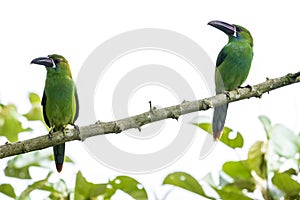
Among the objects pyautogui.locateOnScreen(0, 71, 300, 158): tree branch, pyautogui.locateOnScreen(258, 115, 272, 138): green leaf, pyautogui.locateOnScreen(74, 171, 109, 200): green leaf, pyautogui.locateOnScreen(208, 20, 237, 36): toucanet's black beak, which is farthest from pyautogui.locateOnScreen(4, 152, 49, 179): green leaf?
pyautogui.locateOnScreen(208, 20, 237, 36): toucanet's black beak

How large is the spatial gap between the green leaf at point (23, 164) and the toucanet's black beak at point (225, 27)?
1.49 metres

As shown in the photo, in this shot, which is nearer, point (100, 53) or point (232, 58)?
point (100, 53)

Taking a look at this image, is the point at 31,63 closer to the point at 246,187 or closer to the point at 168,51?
the point at 168,51

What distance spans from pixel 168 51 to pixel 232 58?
1.57 metres

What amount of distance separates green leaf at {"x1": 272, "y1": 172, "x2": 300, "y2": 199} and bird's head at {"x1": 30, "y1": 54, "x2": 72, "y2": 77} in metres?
2.05

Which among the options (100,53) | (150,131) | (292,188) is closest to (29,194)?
(150,131)

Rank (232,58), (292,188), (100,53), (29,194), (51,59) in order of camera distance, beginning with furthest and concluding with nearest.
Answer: (232,58)
(51,59)
(100,53)
(29,194)
(292,188)

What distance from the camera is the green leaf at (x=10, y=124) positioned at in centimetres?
243

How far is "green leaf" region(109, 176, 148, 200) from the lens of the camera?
1.98 metres

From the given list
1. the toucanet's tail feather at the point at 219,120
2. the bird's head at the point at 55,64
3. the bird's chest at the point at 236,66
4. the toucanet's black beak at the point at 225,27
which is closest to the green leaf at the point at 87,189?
the toucanet's tail feather at the point at 219,120

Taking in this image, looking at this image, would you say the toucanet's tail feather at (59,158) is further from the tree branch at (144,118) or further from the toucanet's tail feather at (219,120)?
the toucanet's tail feather at (219,120)

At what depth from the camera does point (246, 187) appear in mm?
1924

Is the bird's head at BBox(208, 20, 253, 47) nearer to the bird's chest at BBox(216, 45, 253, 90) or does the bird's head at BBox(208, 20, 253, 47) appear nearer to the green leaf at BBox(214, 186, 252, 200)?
the bird's chest at BBox(216, 45, 253, 90)

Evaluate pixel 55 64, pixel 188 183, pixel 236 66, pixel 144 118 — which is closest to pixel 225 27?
pixel 236 66
